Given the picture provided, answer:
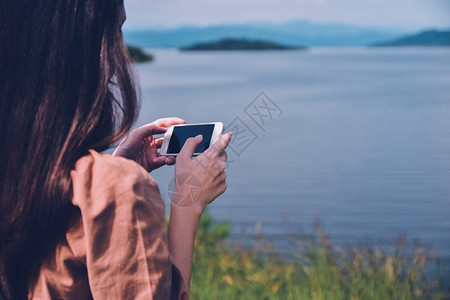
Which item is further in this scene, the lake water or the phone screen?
the lake water

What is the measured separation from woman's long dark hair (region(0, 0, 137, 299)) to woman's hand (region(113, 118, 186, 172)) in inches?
21.0

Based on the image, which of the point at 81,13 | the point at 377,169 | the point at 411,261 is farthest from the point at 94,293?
the point at 377,169

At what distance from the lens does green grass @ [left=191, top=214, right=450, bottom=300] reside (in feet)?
13.6

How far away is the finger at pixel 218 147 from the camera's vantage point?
5.08ft

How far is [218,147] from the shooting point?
5.17ft

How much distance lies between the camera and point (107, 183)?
124 cm

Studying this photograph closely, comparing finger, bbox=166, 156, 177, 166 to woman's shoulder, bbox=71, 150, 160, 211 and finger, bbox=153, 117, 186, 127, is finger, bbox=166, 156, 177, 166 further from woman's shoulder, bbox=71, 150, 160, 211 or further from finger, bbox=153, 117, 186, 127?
woman's shoulder, bbox=71, 150, 160, 211

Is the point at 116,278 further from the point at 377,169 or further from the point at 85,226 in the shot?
the point at 377,169

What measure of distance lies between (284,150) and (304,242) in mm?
10410

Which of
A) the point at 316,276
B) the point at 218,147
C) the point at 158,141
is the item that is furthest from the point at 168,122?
the point at 316,276

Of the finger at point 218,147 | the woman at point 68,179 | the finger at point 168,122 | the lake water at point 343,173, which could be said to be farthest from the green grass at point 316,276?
the woman at point 68,179

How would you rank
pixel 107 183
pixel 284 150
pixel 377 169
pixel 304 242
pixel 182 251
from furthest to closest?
1. pixel 284 150
2. pixel 377 169
3. pixel 304 242
4. pixel 182 251
5. pixel 107 183

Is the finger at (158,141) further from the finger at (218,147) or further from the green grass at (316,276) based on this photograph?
the green grass at (316,276)

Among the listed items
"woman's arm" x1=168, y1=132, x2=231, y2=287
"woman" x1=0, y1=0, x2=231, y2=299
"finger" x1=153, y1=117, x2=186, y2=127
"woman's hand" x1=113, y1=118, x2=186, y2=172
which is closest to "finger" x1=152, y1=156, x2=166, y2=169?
"woman's hand" x1=113, y1=118, x2=186, y2=172
